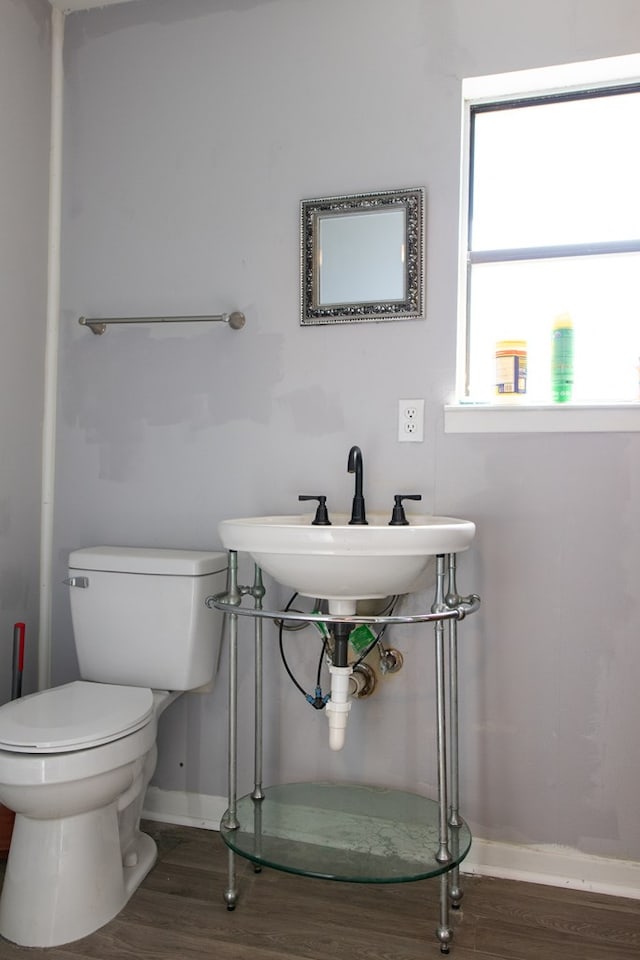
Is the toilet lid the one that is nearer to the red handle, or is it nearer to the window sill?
the red handle

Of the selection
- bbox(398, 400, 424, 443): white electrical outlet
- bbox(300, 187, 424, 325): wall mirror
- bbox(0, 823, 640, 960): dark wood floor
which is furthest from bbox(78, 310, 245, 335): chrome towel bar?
bbox(0, 823, 640, 960): dark wood floor

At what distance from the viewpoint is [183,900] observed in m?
1.59

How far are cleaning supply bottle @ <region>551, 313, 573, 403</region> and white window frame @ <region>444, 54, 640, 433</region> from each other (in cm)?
7

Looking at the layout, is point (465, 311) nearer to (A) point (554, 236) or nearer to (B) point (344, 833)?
(A) point (554, 236)

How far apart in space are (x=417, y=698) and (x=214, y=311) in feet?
3.75

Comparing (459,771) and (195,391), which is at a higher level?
(195,391)

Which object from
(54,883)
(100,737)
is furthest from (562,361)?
(54,883)

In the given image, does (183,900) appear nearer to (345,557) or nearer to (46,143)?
(345,557)

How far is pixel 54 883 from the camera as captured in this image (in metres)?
1.45

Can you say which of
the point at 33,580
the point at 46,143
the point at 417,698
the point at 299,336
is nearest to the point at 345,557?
the point at 417,698

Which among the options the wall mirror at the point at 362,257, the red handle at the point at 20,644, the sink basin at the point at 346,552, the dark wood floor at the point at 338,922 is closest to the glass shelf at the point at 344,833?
the dark wood floor at the point at 338,922

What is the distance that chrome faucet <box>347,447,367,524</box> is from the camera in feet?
5.44

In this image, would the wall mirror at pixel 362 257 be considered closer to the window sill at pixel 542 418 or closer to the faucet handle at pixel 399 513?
the window sill at pixel 542 418

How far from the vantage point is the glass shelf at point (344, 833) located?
144cm
